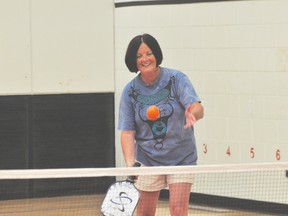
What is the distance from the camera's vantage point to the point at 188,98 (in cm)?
519

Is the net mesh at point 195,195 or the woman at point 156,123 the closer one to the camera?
the woman at point 156,123

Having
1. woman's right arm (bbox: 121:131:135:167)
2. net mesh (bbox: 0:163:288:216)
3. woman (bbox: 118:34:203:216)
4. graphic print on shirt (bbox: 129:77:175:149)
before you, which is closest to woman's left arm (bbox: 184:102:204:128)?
woman (bbox: 118:34:203:216)

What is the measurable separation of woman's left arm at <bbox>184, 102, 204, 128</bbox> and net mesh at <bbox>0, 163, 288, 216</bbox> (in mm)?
2804

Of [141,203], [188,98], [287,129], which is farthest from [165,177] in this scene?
[287,129]

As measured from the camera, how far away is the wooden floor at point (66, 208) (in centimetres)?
869

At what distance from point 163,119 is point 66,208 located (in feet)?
13.4

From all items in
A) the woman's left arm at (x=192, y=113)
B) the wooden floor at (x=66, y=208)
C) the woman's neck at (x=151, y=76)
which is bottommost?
the wooden floor at (x=66, y=208)

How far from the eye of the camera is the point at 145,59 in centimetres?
529

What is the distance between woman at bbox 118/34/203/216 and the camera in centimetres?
526

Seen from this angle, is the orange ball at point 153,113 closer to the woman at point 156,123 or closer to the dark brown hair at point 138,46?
the woman at point 156,123

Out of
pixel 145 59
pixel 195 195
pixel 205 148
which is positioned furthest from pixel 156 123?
pixel 195 195

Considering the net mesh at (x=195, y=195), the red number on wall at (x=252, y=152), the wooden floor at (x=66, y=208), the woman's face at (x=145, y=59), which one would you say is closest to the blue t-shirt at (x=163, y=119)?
the woman's face at (x=145, y=59)

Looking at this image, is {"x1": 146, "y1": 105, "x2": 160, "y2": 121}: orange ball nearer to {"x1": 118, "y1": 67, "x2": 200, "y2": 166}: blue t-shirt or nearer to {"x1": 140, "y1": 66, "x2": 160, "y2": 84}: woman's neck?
{"x1": 118, "y1": 67, "x2": 200, "y2": 166}: blue t-shirt

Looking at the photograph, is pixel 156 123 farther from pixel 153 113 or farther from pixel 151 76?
pixel 151 76
